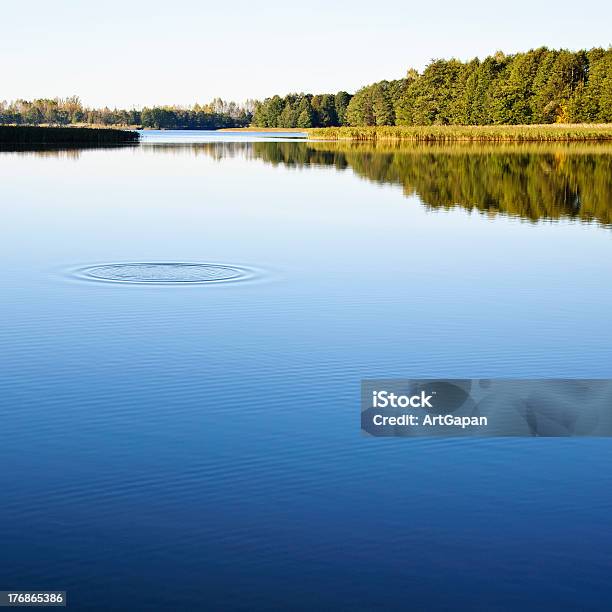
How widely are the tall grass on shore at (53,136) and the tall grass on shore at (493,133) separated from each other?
144 ft

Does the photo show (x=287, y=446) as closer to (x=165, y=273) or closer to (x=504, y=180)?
(x=165, y=273)

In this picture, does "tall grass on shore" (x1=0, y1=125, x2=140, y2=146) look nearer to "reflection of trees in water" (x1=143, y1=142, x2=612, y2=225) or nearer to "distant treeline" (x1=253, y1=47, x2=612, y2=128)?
"reflection of trees in water" (x1=143, y1=142, x2=612, y2=225)

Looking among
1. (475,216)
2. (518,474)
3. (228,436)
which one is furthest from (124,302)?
(475,216)

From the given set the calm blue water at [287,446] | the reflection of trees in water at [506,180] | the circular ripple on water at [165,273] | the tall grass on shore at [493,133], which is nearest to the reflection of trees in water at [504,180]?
the reflection of trees in water at [506,180]

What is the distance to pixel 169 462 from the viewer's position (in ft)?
39.3

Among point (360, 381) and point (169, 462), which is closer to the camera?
point (169, 462)

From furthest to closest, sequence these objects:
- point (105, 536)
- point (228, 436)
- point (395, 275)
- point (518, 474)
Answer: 1. point (395, 275)
2. point (228, 436)
3. point (518, 474)
4. point (105, 536)

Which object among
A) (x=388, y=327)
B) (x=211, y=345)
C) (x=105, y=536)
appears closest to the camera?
(x=105, y=536)

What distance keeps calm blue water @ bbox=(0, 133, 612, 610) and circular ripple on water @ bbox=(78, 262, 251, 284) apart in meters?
0.67

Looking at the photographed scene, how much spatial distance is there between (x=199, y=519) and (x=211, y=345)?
25.6 ft

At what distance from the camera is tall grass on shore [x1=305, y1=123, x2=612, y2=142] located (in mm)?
141500

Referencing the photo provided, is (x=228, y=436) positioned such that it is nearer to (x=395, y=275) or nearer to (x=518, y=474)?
(x=518, y=474)

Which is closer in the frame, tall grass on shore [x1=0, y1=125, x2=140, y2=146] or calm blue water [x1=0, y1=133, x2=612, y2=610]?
calm blue water [x1=0, y1=133, x2=612, y2=610]

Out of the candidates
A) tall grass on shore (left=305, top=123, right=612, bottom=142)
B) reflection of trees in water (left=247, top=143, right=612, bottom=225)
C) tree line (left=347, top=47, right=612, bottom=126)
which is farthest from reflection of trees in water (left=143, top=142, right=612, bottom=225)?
tree line (left=347, top=47, right=612, bottom=126)
